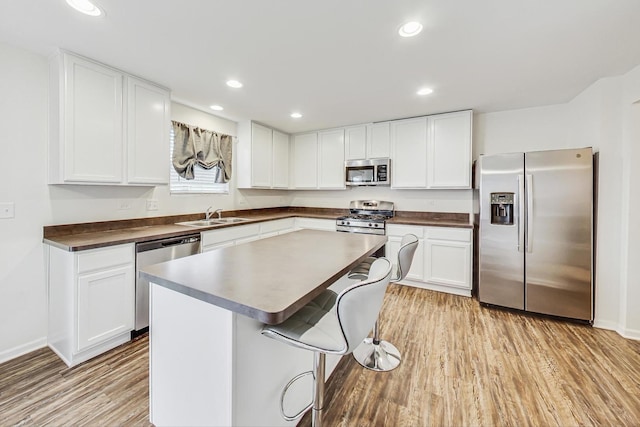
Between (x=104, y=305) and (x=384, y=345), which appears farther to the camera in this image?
(x=384, y=345)

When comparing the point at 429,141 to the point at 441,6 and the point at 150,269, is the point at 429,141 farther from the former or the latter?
the point at 150,269

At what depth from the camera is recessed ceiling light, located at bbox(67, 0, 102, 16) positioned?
5.16ft

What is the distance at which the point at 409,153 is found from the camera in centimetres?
388

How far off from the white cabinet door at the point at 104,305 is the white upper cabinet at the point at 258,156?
7.41 ft

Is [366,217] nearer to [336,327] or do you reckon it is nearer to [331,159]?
[331,159]

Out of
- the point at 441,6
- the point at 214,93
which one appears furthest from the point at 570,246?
the point at 214,93

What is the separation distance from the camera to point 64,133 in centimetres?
208

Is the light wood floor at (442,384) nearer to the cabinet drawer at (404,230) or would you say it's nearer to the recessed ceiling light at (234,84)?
the cabinet drawer at (404,230)

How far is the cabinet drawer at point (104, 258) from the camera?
1956 mm

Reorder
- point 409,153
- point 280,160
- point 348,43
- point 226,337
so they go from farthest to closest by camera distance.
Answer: point 280,160 < point 409,153 < point 348,43 < point 226,337

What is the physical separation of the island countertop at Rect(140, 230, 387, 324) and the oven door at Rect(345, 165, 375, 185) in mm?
2296

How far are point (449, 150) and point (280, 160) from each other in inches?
107

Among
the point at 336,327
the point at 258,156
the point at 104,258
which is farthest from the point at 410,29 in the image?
the point at 258,156

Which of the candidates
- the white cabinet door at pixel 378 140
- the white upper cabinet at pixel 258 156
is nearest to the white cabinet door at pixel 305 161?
the white upper cabinet at pixel 258 156
